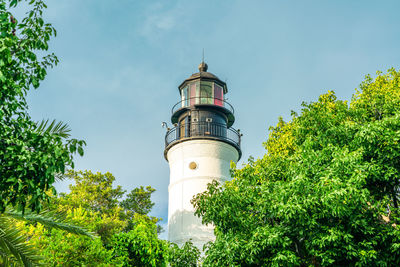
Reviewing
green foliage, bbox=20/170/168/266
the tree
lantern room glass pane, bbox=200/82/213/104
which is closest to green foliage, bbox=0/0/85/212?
green foliage, bbox=20/170/168/266

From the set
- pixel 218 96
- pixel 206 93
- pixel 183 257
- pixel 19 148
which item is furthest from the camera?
pixel 218 96

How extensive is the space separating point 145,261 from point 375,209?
27.2 feet

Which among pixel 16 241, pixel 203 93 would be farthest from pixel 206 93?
pixel 16 241

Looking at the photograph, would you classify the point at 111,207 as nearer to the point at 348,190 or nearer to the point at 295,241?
the point at 295,241

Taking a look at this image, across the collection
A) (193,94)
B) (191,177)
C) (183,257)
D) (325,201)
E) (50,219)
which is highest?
(193,94)

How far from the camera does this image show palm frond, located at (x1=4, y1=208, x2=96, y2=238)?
9.05 m

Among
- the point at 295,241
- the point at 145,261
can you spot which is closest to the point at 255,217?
the point at 295,241

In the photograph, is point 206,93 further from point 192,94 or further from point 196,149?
point 196,149

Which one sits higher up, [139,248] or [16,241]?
[139,248]

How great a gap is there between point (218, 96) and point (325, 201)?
52.0 ft

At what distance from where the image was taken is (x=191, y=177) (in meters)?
22.3

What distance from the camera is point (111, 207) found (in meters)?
24.7

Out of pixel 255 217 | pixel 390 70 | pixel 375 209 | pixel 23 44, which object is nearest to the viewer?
pixel 23 44

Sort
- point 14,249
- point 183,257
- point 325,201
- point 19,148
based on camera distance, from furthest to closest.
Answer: point 183,257 → point 325,201 → point 14,249 → point 19,148
